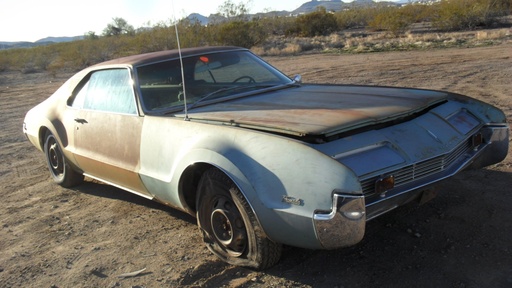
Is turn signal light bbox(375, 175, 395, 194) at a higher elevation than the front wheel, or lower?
higher

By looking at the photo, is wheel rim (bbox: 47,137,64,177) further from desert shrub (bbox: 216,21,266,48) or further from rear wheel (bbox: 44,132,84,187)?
desert shrub (bbox: 216,21,266,48)

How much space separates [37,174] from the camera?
6.52m

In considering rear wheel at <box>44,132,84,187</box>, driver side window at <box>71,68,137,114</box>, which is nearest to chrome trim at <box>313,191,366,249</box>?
driver side window at <box>71,68,137,114</box>

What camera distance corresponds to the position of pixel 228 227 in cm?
352

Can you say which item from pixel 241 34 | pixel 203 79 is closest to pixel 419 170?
pixel 203 79

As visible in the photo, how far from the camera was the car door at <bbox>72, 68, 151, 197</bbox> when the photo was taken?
4289 millimetres

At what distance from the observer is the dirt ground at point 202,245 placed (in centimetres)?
→ 328

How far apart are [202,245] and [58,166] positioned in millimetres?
2665

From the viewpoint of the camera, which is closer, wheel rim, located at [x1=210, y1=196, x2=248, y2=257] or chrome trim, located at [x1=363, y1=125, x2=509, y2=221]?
chrome trim, located at [x1=363, y1=125, x2=509, y2=221]

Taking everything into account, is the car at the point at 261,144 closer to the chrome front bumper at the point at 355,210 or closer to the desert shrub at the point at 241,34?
the chrome front bumper at the point at 355,210

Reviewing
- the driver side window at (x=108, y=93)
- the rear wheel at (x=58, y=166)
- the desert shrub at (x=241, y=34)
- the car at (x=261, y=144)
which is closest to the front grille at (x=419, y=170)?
the car at (x=261, y=144)

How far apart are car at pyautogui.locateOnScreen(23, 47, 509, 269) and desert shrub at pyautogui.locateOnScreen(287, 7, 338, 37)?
1298 inches

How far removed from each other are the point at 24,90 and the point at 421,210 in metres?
17.8

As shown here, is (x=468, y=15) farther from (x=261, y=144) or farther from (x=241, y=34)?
(x=261, y=144)
